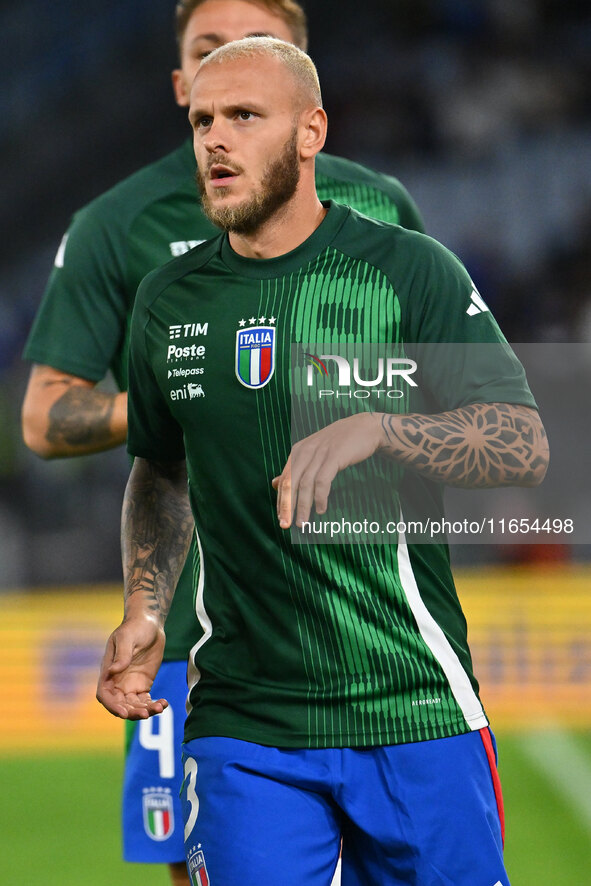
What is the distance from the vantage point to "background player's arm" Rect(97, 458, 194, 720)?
227cm

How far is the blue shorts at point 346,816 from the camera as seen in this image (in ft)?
7.14

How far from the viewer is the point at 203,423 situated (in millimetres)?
2320

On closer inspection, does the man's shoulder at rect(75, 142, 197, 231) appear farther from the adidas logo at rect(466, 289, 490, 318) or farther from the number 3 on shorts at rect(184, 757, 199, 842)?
the number 3 on shorts at rect(184, 757, 199, 842)

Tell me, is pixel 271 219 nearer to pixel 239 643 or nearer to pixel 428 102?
pixel 239 643

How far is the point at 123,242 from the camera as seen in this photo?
3424 mm

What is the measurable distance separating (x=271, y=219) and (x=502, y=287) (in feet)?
31.2

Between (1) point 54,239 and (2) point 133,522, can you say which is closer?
(2) point 133,522

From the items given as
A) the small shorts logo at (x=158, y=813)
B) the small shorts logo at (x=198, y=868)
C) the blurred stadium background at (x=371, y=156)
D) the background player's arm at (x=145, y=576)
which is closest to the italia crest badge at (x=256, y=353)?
the background player's arm at (x=145, y=576)

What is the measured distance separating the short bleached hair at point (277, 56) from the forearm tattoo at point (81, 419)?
49.6 inches

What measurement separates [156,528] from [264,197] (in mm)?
687

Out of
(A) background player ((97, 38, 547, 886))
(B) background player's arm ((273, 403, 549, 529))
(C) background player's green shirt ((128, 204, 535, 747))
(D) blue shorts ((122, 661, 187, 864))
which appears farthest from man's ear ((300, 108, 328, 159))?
(D) blue shorts ((122, 661, 187, 864))

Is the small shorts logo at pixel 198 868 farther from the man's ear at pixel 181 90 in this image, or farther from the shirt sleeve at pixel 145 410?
the man's ear at pixel 181 90

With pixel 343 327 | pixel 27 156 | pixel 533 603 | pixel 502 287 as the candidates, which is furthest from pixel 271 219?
pixel 27 156

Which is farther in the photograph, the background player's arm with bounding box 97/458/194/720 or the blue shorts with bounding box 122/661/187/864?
the blue shorts with bounding box 122/661/187/864
